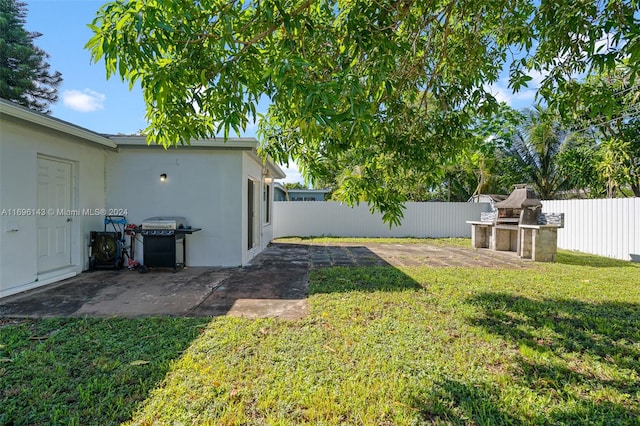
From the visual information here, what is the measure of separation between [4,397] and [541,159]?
778 inches

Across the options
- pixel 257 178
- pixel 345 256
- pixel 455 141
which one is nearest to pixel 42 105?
pixel 257 178

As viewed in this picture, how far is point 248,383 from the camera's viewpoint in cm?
245

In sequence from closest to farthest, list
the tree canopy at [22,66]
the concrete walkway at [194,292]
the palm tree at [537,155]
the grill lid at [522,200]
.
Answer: the concrete walkway at [194,292] → the grill lid at [522,200] → the palm tree at [537,155] → the tree canopy at [22,66]

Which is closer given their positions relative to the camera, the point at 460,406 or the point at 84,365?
the point at 460,406

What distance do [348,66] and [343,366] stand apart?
8.67ft

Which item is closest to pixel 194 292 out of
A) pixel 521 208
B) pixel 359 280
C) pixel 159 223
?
pixel 159 223

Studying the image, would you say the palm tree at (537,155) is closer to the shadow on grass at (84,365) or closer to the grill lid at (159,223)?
the grill lid at (159,223)

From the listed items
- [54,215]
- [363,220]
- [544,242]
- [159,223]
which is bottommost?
[544,242]

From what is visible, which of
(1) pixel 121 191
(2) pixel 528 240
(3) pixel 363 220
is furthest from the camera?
(3) pixel 363 220

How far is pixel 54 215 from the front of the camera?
571 centimetres

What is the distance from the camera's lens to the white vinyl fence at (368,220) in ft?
45.6

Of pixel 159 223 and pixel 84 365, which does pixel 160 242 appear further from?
pixel 84 365

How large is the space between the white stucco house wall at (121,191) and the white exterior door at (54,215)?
0.06 ft

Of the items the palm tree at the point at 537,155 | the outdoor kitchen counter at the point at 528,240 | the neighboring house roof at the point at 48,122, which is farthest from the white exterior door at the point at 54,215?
the palm tree at the point at 537,155
